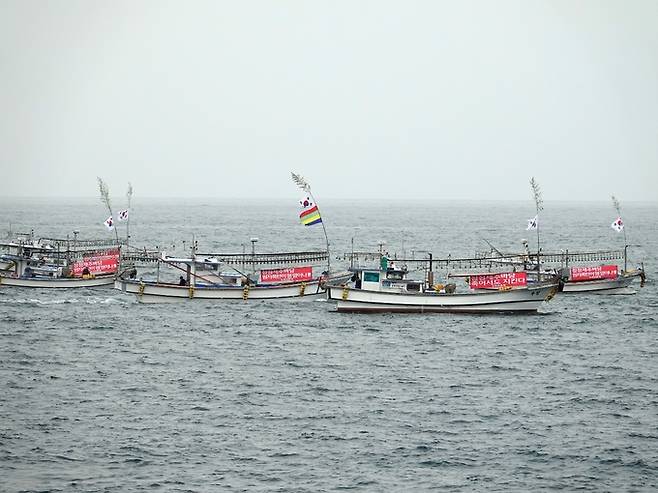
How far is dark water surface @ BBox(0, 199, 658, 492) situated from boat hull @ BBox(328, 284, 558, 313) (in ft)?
3.07

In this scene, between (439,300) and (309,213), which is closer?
(439,300)

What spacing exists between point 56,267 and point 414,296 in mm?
33071

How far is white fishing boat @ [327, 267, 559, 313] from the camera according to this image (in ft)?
241

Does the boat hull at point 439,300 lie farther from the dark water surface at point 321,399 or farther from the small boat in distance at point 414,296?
the dark water surface at point 321,399

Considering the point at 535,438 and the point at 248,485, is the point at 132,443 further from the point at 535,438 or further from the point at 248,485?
the point at 535,438

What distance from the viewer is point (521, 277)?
243ft

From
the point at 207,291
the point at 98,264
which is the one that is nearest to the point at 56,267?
the point at 98,264

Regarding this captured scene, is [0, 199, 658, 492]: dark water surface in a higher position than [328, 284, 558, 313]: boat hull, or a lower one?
lower

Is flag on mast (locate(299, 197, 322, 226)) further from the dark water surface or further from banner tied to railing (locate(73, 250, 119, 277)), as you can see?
banner tied to railing (locate(73, 250, 119, 277))

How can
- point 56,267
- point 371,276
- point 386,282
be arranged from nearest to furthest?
point 371,276
point 386,282
point 56,267

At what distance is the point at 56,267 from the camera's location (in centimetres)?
8700

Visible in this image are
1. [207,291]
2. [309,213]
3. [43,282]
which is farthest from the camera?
[43,282]

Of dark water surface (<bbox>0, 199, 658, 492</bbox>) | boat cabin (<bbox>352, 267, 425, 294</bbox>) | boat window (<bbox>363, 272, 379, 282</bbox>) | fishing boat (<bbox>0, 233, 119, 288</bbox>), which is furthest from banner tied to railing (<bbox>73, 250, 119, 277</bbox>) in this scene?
boat window (<bbox>363, 272, 379, 282</bbox>)

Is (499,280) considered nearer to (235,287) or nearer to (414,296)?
(414,296)
